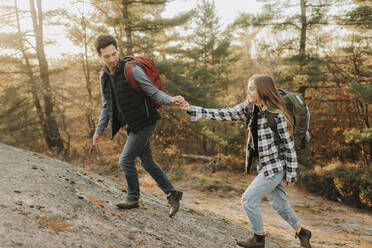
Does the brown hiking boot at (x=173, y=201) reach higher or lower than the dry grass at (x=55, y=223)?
lower

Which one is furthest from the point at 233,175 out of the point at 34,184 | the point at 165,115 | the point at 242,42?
the point at 242,42

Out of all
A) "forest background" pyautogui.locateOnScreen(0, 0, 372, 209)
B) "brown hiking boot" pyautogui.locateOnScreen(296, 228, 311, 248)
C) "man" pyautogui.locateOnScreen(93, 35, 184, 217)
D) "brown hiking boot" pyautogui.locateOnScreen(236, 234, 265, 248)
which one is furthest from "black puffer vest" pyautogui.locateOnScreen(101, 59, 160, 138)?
"forest background" pyautogui.locateOnScreen(0, 0, 372, 209)

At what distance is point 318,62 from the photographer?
10.8 meters

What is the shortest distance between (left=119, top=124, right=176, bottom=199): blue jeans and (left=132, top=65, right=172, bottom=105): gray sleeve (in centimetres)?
44

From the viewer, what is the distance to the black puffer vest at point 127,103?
10.1ft

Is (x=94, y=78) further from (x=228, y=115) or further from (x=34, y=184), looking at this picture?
(x=228, y=115)

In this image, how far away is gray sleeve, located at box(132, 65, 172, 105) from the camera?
2990 mm

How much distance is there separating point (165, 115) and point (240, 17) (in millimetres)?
5242

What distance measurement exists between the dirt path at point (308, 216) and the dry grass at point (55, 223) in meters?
3.17

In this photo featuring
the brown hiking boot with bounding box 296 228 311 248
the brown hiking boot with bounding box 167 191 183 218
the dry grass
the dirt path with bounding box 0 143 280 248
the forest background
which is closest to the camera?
the dirt path with bounding box 0 143 280 248

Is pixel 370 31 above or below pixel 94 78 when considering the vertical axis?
above

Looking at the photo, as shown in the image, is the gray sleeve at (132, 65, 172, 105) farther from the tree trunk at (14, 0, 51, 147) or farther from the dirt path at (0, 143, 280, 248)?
the tree trunk at (14, 0, 51, 147)

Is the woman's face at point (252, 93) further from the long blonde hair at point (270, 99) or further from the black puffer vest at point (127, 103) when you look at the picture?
the black puffer vest at point (127, 103)

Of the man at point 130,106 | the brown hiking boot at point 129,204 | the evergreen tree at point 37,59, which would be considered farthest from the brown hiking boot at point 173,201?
the evergreen tree at point 37,59
